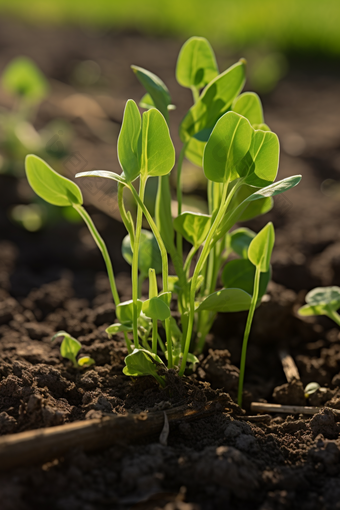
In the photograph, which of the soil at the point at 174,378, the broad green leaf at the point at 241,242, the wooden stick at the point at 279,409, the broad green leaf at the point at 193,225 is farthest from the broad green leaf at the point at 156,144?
the wooden stick at the point at 279,409

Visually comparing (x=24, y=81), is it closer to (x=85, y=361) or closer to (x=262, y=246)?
(x=85, y=361)

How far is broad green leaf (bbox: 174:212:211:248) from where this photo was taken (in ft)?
3.28

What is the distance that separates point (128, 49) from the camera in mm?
4453

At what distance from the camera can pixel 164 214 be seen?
43.5 inches

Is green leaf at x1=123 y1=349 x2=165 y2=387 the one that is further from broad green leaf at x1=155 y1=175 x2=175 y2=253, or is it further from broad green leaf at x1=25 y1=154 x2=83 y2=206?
broad green leaf at x1=25 y1=154 x2=83 y2=206

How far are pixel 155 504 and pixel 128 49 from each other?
14.4 ft

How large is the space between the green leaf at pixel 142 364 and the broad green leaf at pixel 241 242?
35 cm

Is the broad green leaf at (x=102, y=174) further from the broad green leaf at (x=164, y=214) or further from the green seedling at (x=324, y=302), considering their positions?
the green seedling at (x=324, y=302)

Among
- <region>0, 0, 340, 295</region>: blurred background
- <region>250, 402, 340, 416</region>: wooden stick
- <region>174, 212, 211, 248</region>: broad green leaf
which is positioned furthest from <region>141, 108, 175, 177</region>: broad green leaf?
<region>0, 0, 340, 295</region>: blurred background

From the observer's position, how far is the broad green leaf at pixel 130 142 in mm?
850

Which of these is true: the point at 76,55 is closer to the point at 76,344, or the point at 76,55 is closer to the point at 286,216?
the point at 286,216

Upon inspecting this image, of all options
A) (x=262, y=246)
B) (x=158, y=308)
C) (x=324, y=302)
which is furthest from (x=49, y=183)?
(x=324, y=302)

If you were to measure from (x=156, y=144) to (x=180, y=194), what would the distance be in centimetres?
23

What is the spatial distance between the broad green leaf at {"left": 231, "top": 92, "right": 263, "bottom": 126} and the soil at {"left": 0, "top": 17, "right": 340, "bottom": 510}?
0.53 m
